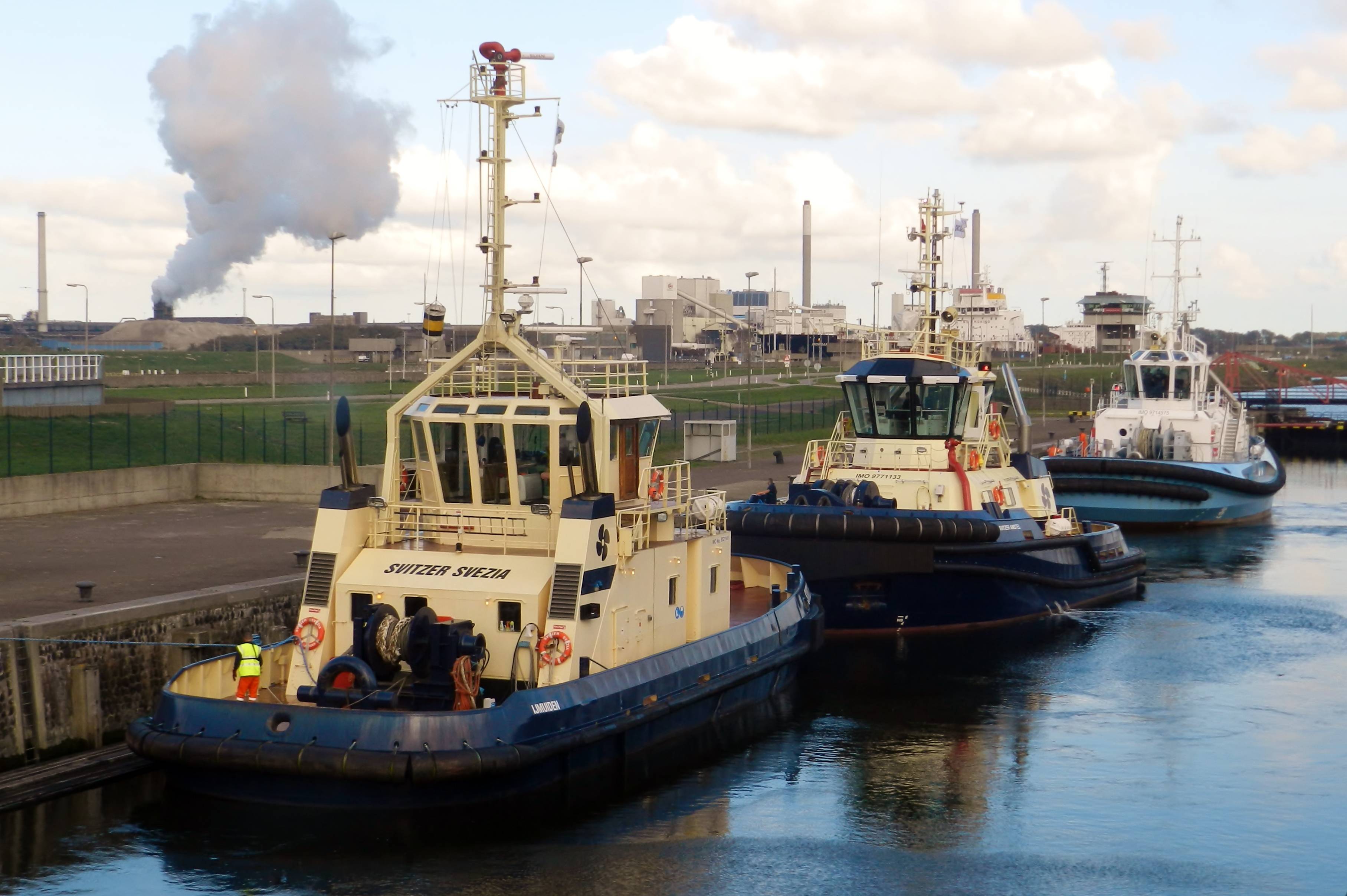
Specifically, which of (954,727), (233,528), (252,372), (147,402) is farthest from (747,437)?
(252,372)

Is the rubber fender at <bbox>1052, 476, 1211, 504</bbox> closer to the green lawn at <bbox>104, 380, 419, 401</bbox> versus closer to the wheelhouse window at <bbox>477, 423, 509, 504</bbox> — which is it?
the green lawn at <bbox>104, 380, 419, 401</bbox>

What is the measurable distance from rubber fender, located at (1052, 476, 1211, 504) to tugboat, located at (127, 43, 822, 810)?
80.1ft

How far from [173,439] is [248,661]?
24.8 metres

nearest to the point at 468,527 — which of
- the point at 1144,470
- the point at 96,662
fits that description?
the point at 96,662

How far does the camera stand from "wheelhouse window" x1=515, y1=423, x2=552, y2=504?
16828 millimetres

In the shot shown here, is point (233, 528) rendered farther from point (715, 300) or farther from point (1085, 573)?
point (715, 300)

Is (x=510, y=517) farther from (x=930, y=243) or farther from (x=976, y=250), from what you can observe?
(x=976, y=250)

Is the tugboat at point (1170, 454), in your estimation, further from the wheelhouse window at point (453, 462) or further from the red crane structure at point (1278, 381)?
the wheelhouse window at point (453, 462)

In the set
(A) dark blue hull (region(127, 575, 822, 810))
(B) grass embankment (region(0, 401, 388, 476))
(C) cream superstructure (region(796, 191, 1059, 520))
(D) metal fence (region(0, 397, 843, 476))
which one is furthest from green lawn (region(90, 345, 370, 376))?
(A) dark blue hull (region(127, 575, 822, 810))

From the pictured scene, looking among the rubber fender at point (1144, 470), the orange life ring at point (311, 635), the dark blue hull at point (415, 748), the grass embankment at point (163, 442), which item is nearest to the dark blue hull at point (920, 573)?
the dark blue hull at point (415, 748)

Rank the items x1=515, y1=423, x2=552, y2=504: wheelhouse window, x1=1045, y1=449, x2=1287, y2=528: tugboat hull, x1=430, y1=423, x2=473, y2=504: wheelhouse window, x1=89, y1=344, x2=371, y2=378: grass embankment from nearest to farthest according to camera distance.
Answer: x1=515, y1=423, x2=552, y2=504: wheelhouse window → x1=430, y1=423, x2=473, y2=504: wheelhouse window → x1=1045, y1=449, x2=1287, y2=528: tugboat hull → x1=89, y1=344, x2=371, y2=378: grass embankment

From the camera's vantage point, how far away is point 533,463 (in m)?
17.0

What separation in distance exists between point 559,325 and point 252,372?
5859cm

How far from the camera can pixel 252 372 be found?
73312 mm
